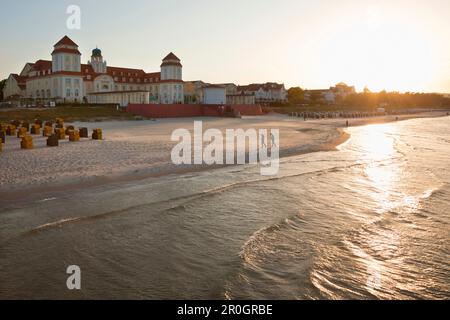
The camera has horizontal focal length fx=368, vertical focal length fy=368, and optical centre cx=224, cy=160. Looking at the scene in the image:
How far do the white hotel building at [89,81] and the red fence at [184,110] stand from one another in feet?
21.3

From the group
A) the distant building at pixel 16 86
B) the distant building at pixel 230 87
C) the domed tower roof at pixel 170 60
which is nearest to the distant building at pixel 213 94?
the domed tower roof at pixel 170 60

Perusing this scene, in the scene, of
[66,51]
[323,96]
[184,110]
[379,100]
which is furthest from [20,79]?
[379,100]

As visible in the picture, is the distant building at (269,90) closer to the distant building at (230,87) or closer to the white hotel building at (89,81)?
the distant building at (230,87)

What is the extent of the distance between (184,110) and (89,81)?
84.2 ft

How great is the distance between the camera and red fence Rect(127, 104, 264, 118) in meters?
53.7

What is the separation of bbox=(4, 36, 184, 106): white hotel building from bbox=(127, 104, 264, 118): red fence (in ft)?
21.3

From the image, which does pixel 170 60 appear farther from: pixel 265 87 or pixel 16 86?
pixel 265 87

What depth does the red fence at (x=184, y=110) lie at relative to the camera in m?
53.7

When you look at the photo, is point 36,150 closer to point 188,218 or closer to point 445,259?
point 188,218

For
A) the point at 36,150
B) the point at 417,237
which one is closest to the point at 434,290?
the point at 417,237

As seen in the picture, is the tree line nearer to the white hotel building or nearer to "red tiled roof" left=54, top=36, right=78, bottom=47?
the white hotel building

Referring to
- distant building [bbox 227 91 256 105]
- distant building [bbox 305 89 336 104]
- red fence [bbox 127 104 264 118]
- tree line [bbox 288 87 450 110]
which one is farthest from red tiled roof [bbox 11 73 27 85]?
distant building [bbox 305 89 336 104]
